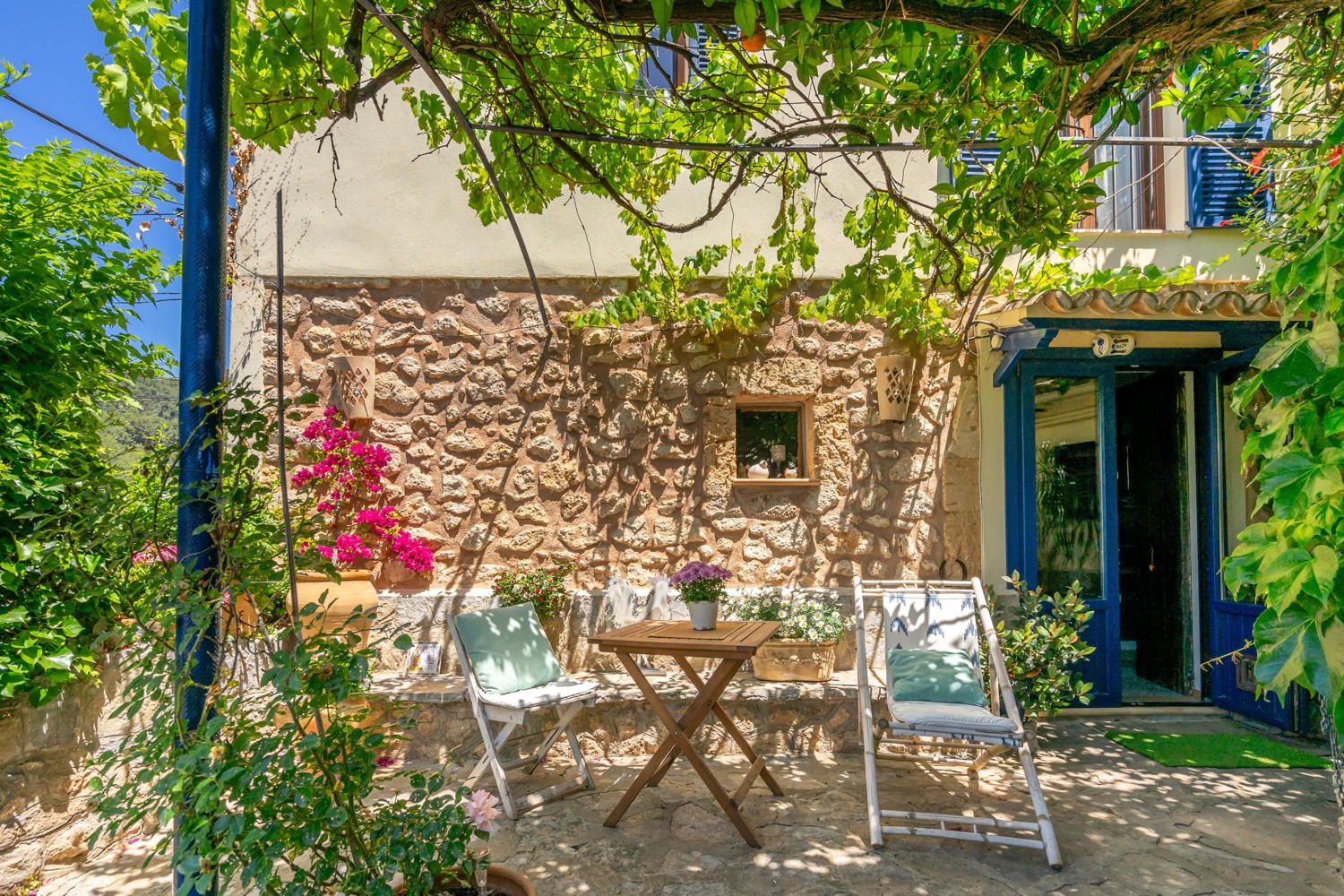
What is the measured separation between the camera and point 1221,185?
507 centimetres

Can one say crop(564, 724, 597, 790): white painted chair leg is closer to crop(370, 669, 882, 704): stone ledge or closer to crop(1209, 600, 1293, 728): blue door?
crop(370, 669, 882, 704): stone ledge

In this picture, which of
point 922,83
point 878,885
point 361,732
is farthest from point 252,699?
point 922,83

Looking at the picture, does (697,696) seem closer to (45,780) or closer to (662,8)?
(45,780)

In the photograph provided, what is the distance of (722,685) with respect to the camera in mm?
3350

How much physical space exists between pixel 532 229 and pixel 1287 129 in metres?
4.77

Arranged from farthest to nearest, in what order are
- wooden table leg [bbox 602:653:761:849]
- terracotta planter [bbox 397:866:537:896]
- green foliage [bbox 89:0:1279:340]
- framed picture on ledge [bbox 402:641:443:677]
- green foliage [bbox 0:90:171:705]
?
framed picture on ledge [bbox 402:641:443:677] → wooden table leg [bbox 602:653:761:849] → green foliage [bbox 0:90:171:705] → green foliage [bbox 89:0:1279:340] → terracotta planter [bbox 397:866:537:896]

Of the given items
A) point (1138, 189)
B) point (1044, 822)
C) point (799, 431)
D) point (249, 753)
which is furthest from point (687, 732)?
point (1138, 189)

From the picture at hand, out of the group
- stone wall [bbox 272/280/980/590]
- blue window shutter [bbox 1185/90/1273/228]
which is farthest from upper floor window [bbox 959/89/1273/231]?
stone wall [bbox 272/280/980/590]

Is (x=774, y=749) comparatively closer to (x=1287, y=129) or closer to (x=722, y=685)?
(x=722, y=685)

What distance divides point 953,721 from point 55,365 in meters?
3.61

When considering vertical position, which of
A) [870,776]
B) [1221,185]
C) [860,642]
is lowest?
[870,776]

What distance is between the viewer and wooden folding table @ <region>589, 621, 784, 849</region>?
10.4ft

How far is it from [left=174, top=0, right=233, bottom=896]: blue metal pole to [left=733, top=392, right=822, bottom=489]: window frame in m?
3.69

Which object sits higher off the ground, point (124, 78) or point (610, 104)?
point (610, 104)
